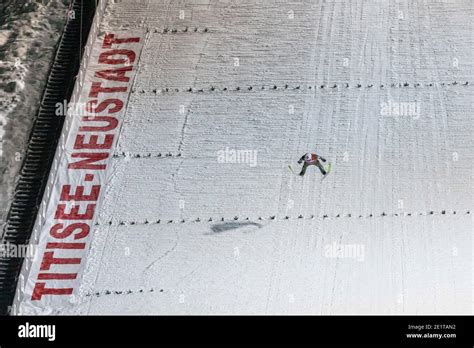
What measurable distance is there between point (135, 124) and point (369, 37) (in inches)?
208

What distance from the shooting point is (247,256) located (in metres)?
17.7

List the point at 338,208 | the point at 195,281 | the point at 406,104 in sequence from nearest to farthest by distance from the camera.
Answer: the point at 195,281 → the point at 338,208 → the point at 406,104

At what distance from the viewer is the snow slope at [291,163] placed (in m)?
17.1

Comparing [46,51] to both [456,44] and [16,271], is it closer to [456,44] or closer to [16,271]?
[16,271]

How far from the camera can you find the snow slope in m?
17.1

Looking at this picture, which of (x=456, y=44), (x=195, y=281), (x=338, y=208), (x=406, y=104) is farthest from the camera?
(x=456, y=44)

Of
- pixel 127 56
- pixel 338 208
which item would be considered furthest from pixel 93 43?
pixel 338 208

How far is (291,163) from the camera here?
19.6 meters

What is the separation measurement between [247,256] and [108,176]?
3.46 meters

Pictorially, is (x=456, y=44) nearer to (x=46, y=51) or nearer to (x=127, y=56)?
(x=127, y=56)

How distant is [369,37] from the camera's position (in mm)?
22469

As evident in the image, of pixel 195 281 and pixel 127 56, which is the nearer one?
pixel 195 281

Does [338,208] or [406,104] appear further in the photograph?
[406,104]

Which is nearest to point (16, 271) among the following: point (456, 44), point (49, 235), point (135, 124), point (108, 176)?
point (49, 235)
